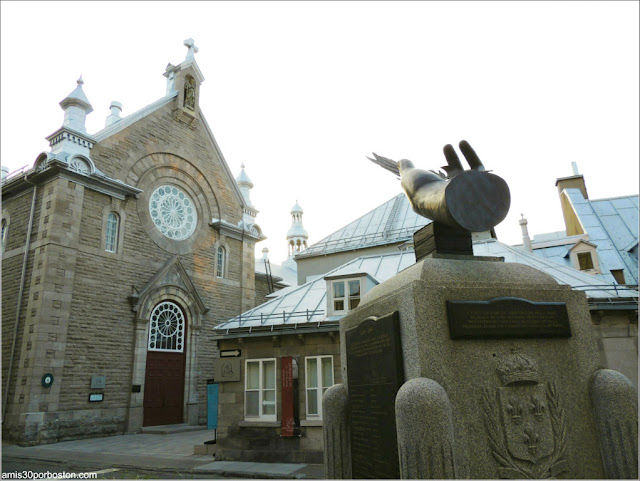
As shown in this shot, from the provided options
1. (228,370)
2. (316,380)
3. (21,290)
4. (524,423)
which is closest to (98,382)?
(21,290)

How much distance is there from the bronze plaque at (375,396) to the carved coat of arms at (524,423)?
0.87 meters

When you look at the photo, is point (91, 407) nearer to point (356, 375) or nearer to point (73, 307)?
point (73, 307)

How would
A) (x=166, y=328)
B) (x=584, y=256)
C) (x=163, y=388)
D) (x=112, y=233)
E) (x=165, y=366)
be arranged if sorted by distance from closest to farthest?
(x=112, y=233), (x=163, y=388), (x=165, y=366), (x=166, y=328), (x=584, y=256)

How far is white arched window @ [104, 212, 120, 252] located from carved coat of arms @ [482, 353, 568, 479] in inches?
767

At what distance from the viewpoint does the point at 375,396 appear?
4.64 m

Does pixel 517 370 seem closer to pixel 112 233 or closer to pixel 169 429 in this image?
pixel 169 429

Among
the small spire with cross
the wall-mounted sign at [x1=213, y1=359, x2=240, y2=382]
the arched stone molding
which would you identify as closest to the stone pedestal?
the wall-mounted sign at [x1=213, y1=359, x2=240, y2=382]

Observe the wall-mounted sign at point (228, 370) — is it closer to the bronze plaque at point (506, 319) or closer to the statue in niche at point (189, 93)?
the bronze plaque at point (506, 319)

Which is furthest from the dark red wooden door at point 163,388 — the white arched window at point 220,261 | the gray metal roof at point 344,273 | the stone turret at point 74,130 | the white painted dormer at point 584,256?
the white painted dormer at point 584,256

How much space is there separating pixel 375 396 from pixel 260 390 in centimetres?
941

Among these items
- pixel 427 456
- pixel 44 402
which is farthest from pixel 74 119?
pixel 427 456

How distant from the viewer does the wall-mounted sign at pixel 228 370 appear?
1348 centimetres

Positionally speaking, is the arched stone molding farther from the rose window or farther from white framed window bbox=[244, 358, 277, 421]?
white framed window bbox=[244, 358, 277, 421]

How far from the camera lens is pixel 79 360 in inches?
703
